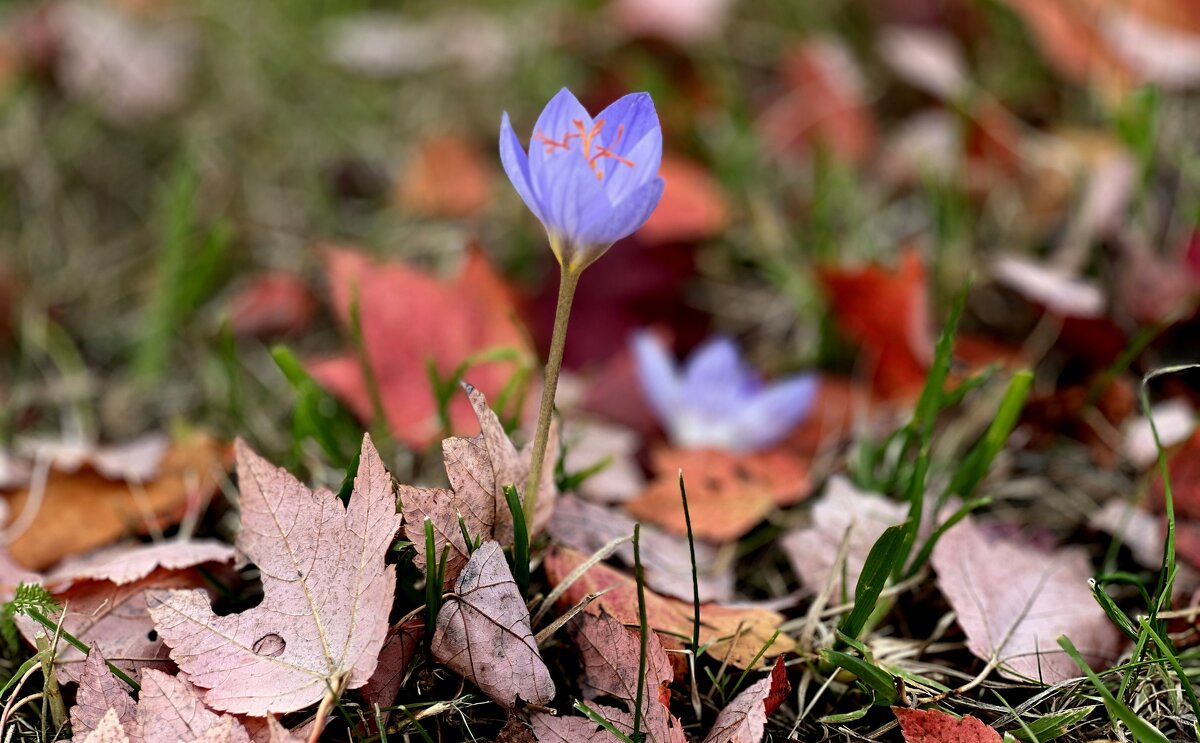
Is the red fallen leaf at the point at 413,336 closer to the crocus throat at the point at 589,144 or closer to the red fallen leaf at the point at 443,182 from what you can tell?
the red fallen leaf at the point at 443,182

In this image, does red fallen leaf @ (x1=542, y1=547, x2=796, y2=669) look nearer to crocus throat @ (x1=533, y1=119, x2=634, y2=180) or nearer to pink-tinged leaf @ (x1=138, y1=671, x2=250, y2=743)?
pink-tinged leaf @ (x1=138, y1=671, x2=250, y2=743)

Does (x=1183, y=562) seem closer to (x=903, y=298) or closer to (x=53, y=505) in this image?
(x=903, y=298)

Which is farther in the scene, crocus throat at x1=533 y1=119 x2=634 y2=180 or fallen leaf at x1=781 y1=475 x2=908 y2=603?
fallen leaf at x1=781 y1=475 x2=908 y2=603

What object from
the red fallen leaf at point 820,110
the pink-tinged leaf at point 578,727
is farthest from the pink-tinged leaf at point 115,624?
the red fallen leaf at point 820,110

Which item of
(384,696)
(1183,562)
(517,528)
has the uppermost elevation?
(517,528)

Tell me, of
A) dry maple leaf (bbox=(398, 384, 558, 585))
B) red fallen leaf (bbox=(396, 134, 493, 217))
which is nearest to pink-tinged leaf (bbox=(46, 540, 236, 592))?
dry maple leaf (bbox=(398, 384, 558, 585))

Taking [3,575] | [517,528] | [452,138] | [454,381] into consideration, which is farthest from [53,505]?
[452,138]

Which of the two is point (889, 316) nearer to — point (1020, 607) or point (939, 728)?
point (1020, 607)

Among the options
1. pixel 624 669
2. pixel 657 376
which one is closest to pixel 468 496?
pixel 624 669
